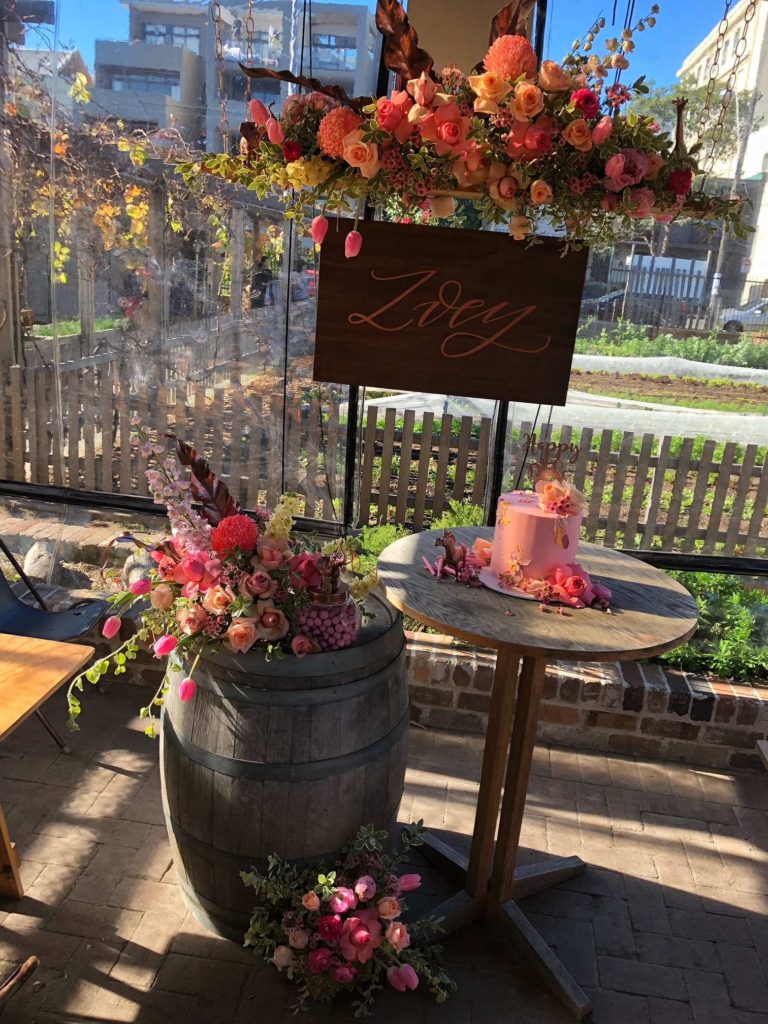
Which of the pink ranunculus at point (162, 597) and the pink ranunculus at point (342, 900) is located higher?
the pink ranunculus at point (162, 597)

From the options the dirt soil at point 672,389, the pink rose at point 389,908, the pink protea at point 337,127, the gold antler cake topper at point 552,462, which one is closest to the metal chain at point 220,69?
the pink protea at point 337,127

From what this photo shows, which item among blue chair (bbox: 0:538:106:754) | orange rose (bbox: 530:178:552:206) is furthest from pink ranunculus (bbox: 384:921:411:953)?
orange rose (bbox: 530:178:552:206)

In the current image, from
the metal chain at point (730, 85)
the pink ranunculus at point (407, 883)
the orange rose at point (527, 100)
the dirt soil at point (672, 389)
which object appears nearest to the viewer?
the orange rose at point (527, 100)

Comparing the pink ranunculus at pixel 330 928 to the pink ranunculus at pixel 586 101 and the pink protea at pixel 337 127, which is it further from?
the pink ranunculus at pixel 586 101

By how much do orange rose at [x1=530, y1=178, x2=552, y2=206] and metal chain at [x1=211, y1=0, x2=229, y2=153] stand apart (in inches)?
72.3

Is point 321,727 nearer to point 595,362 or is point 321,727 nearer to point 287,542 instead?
point 287,542

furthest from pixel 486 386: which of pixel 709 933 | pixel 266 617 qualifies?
pixel 709 933

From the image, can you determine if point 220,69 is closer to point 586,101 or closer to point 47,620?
point 586,101

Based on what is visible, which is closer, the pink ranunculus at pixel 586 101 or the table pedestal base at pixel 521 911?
the pink ranunculus at pixel 586 101

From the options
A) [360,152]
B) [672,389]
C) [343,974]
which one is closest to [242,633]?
[343,974]

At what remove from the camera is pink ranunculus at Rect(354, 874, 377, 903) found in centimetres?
200

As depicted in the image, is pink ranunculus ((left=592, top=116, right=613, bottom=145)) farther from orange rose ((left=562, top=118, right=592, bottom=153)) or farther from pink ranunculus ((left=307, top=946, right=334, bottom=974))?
pink ranunculus ((left=307, top=946, right=334, bottom=974))

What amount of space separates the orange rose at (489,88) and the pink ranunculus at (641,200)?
398 millimetres

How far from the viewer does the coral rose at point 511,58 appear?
1737mm
